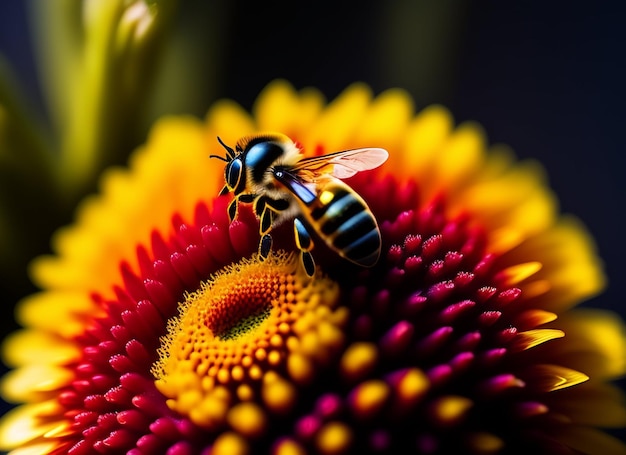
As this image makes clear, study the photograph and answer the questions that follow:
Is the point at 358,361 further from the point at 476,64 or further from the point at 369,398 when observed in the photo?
the point at 476,64

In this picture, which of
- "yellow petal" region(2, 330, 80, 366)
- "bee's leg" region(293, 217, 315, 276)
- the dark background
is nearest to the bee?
"bee's leg" region(293, 217, 315, 276)

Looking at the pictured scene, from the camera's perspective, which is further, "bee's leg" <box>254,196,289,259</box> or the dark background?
the dark background

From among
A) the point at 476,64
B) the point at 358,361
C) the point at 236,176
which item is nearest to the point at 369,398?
the point at 358,361

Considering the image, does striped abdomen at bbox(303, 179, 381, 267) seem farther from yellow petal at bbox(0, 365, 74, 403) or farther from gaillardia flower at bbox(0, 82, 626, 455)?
yellow petal at bbox(0, 365, 74, 403)

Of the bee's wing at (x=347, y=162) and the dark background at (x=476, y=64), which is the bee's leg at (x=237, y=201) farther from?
the dark background at (x=476, y=64)

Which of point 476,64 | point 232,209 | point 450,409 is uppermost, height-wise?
point 476,64

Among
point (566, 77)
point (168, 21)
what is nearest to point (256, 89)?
point (168, 21)

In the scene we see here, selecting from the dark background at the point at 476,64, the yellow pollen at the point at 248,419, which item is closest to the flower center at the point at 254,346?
the yellow pollen at the point at 248,419
